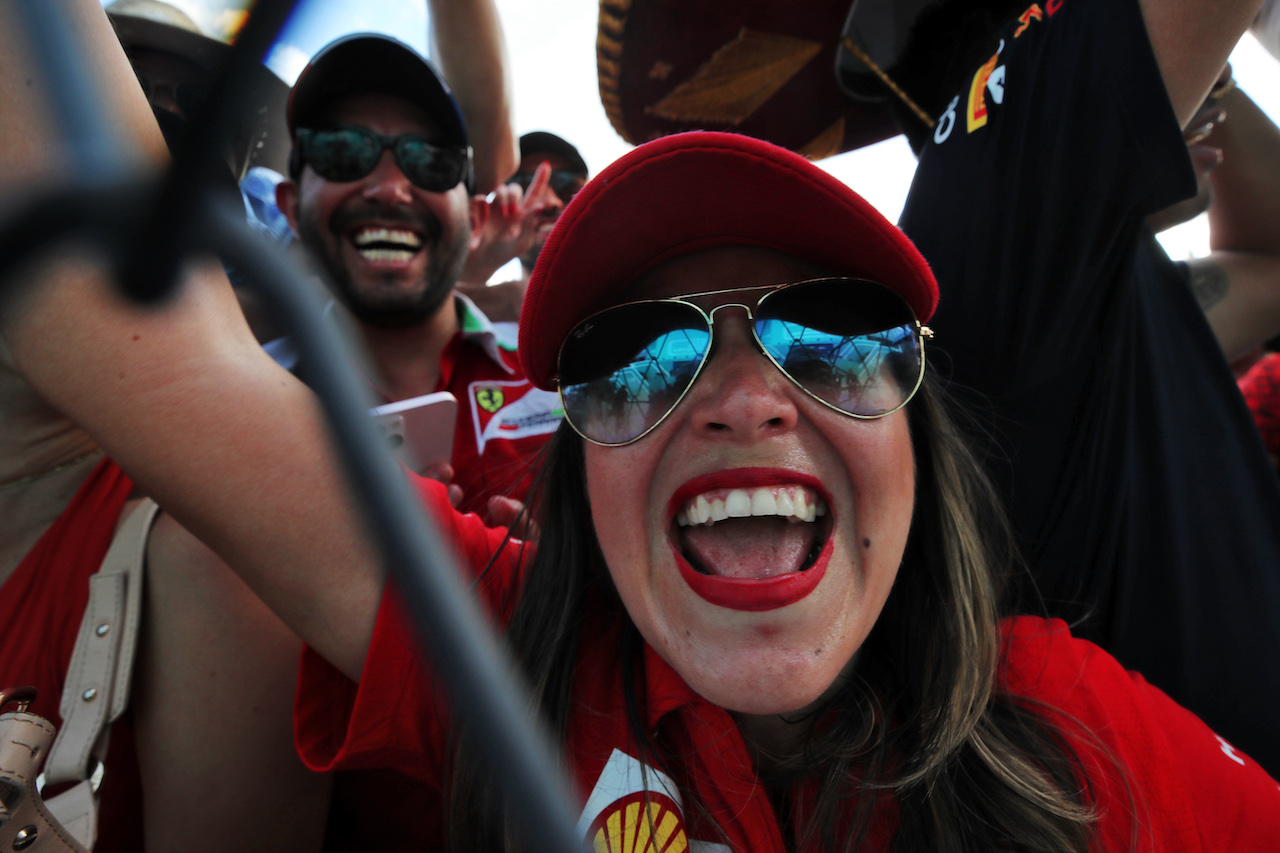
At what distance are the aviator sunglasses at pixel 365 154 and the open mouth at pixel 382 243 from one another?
0.19m

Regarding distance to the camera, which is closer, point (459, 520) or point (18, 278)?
point (18, 278)

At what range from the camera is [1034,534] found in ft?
4.60

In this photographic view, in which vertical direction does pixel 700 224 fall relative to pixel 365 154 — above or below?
above

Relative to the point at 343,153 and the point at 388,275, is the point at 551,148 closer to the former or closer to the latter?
the point at 343,153

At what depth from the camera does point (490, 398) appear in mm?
2436

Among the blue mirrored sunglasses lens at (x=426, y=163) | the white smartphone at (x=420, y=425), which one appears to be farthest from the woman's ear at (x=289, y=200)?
the white smartphone at (x=420, y=425)

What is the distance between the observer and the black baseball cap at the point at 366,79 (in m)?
2.29

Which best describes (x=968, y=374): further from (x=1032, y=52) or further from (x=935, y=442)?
(x=1032, y=52)

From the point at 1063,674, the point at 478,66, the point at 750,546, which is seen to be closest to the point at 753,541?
the point at 750,546

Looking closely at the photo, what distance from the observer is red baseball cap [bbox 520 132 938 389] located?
96 cm

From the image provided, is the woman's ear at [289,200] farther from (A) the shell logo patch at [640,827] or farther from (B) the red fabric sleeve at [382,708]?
(A) the shell logo patch at [640,827]

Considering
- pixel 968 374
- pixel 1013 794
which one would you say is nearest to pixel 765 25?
pixel 968 374

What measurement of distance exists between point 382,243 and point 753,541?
195 cm

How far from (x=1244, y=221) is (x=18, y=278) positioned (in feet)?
8.56
